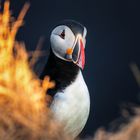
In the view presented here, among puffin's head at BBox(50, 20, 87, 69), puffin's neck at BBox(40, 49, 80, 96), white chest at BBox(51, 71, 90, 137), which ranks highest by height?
puffin's head at BBox(50, 20, 87, 69)

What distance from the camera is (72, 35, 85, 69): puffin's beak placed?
195 inches

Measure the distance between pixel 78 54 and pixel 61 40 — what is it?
5.3 inches

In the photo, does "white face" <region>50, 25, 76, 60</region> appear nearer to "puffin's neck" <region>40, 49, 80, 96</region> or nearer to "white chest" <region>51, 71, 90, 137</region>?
"puffin's neck" <region>40, 49, 80, 96</region>

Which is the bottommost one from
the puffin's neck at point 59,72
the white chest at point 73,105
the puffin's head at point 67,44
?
the white chest at point 73,105

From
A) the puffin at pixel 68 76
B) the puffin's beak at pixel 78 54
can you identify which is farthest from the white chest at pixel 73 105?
the puffin's beak at pixel 78 54

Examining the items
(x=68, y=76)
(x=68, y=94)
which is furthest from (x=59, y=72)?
(x=68, y=94)

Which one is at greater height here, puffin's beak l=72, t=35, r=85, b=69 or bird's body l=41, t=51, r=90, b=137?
puffin's beak l=72, t=35, r=85, b=69

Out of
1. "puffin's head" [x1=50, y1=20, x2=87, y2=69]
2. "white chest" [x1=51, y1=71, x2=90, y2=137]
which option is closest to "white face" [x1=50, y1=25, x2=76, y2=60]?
"puffin's head" [x1=50, y1=20, x2=87, y2=69]

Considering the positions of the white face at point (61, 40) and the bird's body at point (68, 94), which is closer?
the bird's body at point (68, 94)

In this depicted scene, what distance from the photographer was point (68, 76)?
4.87 meters

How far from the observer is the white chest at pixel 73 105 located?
4.72 meters

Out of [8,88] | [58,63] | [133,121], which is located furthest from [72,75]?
[133,121]

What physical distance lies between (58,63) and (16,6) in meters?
1.54

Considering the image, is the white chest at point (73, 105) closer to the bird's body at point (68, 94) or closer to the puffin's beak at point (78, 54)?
the bird's body at point (68, 94)
